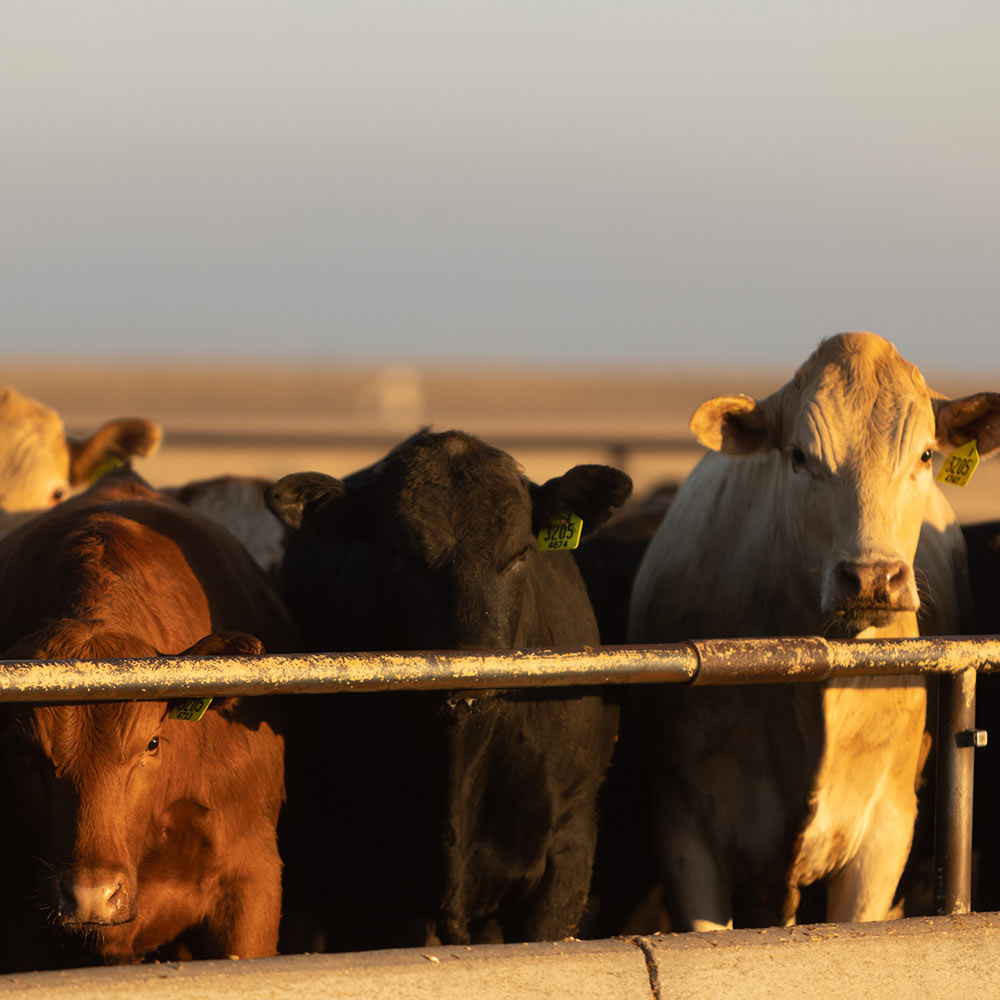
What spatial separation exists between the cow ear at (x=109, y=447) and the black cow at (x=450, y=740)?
2.35 metres

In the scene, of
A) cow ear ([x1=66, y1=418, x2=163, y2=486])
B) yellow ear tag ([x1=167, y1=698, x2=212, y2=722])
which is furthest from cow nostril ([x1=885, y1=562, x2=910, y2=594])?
cow ear ([x1=66, y1=418, x2=163, y2=486])

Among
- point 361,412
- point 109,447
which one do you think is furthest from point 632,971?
point 361,412

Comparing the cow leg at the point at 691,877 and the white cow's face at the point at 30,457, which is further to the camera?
the white cow's face at the point at 30,457

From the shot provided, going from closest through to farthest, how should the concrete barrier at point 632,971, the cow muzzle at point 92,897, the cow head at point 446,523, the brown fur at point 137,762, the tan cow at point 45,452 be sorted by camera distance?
the concrete barrier at point 632,971 → the cow muzzle at point 92,897 → the brown fur at point 137,762 → the cow head at point 446,523 → the tan cow at point 45,452

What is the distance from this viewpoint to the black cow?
4195mm

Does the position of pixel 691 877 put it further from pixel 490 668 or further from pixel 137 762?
pixel 137 762

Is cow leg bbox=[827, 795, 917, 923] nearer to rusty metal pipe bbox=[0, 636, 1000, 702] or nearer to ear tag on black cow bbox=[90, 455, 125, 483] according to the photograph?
rusty metal pipe bbox=[0, 636, 1000, 702]

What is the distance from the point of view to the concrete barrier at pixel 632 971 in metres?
2.87

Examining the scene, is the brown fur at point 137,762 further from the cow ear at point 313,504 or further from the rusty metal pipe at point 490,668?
the rusty metal pipe at point 490,668

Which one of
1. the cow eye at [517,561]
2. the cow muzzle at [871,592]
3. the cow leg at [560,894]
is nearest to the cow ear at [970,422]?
the cow muzzle at [871,592]

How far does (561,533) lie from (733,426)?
1.88 feet

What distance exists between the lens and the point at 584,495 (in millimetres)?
4441

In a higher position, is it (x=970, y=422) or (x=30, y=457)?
(x=970, y=422)

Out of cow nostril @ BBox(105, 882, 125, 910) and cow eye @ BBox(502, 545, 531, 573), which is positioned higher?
cow eye @ BBox(502, 545, 531, 573)
